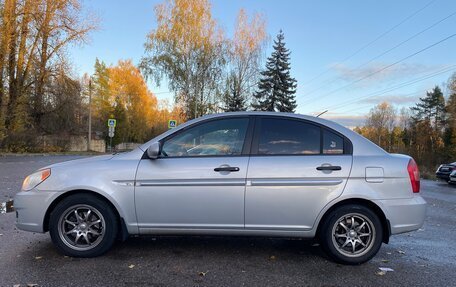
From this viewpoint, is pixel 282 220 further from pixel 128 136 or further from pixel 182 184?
pixel 128 136

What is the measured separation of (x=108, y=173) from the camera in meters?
4.53

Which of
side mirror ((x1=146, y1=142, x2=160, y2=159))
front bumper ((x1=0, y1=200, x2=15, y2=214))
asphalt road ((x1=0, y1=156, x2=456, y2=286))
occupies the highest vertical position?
side mirror ((x1=146, y1=142, x2=160, y2=159))

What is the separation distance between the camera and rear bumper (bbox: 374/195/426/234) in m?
4.48

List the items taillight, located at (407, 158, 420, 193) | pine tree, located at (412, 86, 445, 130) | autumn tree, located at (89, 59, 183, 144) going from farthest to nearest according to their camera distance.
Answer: pine tree, located at (412, 86, 445, 130)
autumn tree, located at (89, 59, 183, 144)
taillight, located at (407, 158, 420, 193)

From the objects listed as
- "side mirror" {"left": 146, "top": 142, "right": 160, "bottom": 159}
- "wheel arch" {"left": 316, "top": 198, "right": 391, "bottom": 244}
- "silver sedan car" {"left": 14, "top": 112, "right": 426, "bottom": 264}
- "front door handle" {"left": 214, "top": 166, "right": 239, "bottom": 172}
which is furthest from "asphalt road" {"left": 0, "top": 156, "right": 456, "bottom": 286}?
"side mirror" {"left": 146, "top": 142, "right": 160, "bottom": 159}

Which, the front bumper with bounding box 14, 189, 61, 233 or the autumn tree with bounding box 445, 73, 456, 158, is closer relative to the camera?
the front bumper with bounding box 14, 189, 61, 233

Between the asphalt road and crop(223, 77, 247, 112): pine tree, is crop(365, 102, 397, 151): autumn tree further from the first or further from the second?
the asphalt road

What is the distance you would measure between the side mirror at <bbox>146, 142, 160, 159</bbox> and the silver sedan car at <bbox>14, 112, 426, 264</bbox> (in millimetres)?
12

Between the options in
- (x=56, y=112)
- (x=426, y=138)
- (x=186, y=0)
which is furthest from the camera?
(x=426, y=138)

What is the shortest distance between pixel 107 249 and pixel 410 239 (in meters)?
4.40

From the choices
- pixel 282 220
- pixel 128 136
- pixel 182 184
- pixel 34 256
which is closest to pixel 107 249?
pixel 34 256

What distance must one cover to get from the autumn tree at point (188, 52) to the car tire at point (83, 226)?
3571 centimetres

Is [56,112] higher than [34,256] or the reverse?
higher

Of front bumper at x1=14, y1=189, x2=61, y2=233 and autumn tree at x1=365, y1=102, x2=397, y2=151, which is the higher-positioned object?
autumn tree at x1=365, y1=102, x2=397, y2=151
